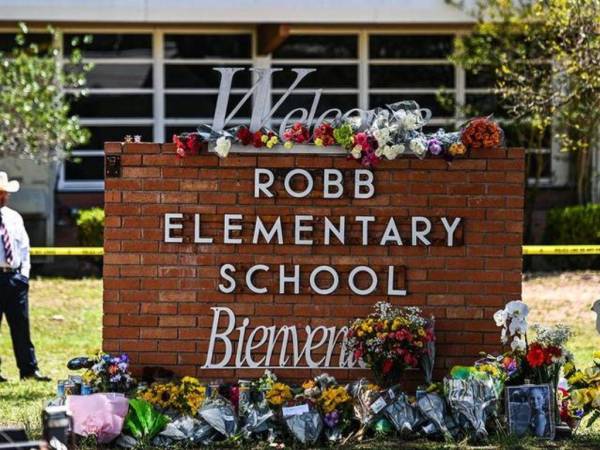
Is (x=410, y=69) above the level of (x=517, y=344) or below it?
above

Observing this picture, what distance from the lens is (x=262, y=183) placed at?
31.0ft

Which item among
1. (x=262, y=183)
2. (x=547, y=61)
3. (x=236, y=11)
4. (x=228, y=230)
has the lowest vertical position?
(x=228, y=230)

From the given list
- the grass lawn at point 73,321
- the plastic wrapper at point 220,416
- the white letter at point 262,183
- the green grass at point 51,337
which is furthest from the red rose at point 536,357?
the green grass at point 51,337

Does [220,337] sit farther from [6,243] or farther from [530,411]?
[6,243]

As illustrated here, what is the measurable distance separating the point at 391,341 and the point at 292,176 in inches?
56.3

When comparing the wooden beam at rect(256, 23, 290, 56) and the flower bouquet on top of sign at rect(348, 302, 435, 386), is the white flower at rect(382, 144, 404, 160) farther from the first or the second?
the wooden beam at rect(256, 23, 290, 56)

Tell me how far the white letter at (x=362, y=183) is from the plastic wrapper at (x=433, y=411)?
1491 millimetres

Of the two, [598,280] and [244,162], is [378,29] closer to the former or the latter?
[598,280]

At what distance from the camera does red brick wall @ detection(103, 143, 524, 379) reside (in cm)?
945

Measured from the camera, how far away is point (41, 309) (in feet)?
52.0

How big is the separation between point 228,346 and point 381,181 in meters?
1.62

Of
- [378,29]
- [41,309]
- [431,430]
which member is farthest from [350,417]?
→ [378,29]

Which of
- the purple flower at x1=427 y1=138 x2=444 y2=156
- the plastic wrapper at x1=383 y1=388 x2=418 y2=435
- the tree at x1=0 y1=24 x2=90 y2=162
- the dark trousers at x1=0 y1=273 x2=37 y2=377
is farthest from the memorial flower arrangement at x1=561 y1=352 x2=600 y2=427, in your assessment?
the tree at x1=0 y1=24 x2=90 y2=162

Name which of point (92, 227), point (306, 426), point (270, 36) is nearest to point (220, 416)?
point (306, 426)
